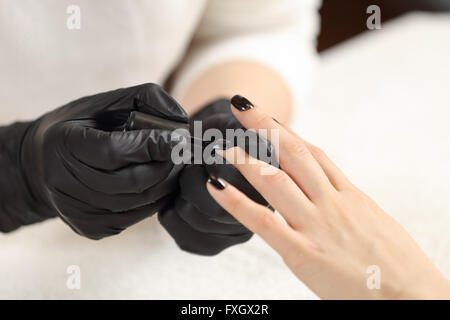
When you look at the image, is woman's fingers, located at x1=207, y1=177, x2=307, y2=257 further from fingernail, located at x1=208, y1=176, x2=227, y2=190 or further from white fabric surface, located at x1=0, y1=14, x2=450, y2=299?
white fabric surface, located at x1=0, y1=14, x2=450, y2=299

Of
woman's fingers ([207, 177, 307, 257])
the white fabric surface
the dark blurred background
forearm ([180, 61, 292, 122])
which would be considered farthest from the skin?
the dark blurred background

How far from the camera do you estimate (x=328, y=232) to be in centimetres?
35

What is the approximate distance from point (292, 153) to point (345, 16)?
1270mm

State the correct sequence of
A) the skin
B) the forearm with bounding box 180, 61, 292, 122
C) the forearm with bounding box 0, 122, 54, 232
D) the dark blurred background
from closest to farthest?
the skin, the forearm with bounding box 0, 122, 54, 232, the forearm with bounding box 180, 61, 292, 122, the dark blurred background

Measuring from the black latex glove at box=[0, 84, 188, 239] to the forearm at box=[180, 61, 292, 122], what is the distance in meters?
0.27

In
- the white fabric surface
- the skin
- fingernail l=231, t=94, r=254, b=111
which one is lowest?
the white fabric surface

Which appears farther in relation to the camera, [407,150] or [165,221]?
[407,150]

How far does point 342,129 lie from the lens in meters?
0.69

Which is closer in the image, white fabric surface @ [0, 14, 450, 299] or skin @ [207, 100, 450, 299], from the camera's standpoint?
skin @ [207, 100, 450, 299]

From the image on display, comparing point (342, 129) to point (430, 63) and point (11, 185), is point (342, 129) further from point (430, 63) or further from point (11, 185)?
point (11, 185)

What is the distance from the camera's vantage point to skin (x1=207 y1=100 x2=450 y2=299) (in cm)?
33

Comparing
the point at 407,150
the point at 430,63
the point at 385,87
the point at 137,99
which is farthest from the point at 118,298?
the point at 430,63
